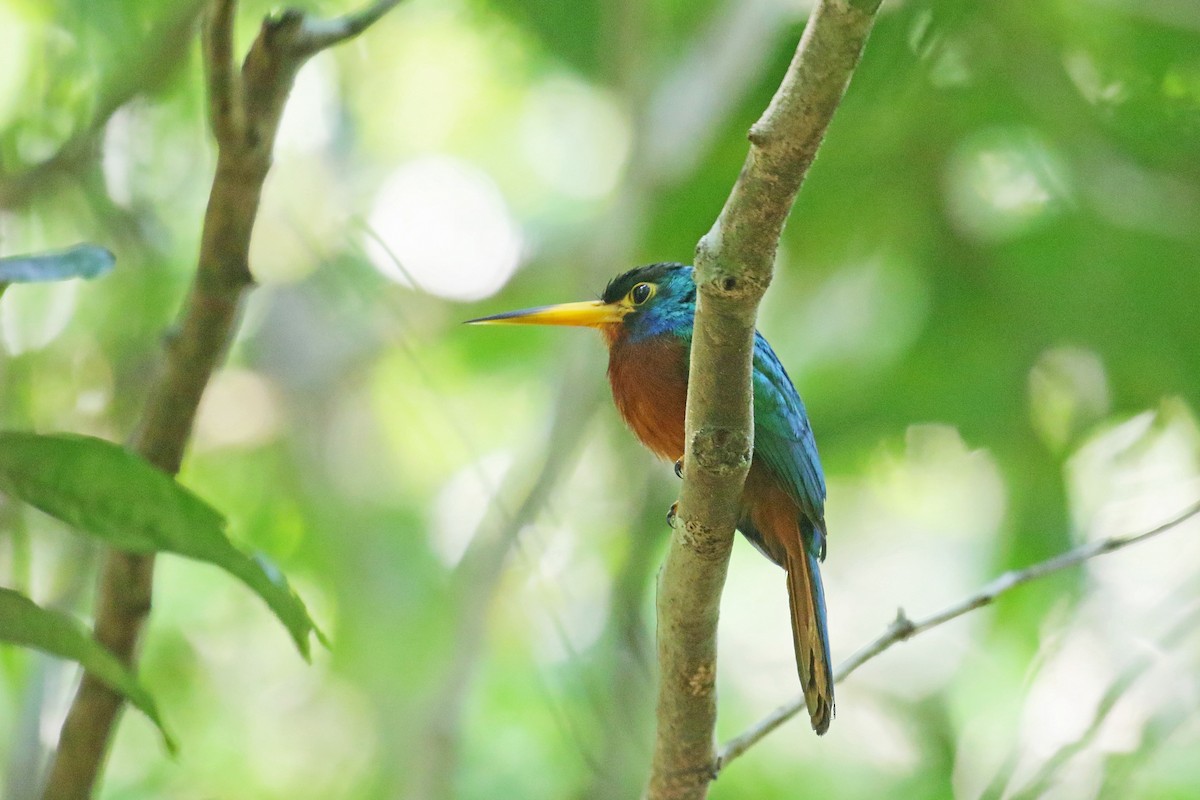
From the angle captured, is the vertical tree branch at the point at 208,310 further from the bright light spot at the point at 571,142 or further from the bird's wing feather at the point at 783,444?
the bright light spot at the point at 571,142

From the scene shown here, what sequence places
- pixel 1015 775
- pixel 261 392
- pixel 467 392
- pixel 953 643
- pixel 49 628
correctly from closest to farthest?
pixel 49 628 → pixel 1015 775 → pixel 953 643 → pixel 261 392 → pixel 467 392

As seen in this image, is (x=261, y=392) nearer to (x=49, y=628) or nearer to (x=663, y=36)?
(x=663, y=36)

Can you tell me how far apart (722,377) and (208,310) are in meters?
0.84

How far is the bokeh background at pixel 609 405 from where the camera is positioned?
2.96m

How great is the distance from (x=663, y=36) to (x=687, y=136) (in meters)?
0.99

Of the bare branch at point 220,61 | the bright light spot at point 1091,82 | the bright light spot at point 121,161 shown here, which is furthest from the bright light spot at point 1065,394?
the bare branch at point 220,61

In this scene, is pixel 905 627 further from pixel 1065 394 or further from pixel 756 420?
→ pixel 1065 394

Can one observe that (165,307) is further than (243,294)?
Yes

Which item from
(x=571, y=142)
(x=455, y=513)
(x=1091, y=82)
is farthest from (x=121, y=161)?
(x=571, y=142)

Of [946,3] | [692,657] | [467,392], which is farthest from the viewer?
[467,392]

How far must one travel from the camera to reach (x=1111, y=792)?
202cm

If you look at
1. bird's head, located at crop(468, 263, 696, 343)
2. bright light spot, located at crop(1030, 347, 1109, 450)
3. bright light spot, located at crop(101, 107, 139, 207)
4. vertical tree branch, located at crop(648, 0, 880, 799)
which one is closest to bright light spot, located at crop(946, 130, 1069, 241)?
bright light spot, located at crop(1030, 347, 1109, 450)

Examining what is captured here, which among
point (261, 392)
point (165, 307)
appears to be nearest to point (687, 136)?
point (165, 307)

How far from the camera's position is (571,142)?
20.7 ft
